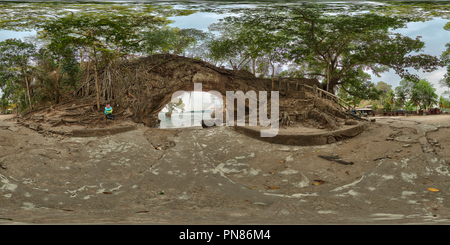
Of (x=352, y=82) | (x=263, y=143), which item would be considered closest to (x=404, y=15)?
(x=263, y=143)

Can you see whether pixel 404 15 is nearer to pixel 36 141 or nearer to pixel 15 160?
pixel 15 160

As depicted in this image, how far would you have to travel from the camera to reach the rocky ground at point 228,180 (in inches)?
67.6

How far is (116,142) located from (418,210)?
430cm

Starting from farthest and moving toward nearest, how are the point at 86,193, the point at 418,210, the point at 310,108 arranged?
the point at 310,108, the point at 86,193, the point at 418,210

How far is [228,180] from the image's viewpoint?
2498mm

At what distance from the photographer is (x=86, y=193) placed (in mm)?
2102

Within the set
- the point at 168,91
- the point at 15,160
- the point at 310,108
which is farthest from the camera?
the point at 168,91

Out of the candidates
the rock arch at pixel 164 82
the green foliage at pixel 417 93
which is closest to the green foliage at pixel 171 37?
the rock arch at pixel 164 82

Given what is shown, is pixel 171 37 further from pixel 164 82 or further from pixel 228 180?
pixel 164 82

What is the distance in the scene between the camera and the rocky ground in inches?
67.6

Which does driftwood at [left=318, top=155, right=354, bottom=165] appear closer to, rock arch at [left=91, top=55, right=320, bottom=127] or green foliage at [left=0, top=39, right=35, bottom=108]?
rock arch at [left=91, top=55, right=320, bottom=127]

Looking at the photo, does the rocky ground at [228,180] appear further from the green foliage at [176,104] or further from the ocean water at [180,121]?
the green foliage at [176,104]

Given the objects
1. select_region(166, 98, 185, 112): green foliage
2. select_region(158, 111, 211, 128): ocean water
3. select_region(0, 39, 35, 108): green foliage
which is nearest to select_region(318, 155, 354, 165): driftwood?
select_region(158, 111, 211, 128): ocean water

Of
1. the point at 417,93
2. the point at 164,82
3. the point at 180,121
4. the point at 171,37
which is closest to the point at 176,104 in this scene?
the point at 180,121
